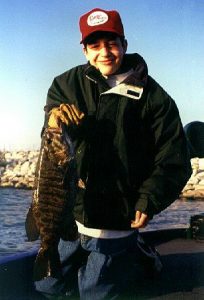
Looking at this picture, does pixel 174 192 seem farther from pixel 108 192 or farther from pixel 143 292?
pixel 143 292

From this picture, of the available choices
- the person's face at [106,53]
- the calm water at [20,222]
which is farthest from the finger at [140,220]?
the calm water at [20,222]

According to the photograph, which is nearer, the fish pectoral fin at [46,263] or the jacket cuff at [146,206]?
the fish pectoral fin at [46,263]

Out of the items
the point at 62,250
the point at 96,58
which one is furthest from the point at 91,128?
the point at 62,250

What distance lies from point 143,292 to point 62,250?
98cm

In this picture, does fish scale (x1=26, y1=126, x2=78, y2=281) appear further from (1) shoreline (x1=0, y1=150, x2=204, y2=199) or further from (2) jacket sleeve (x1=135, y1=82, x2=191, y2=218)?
(1) shoreline (x1=0, y1=150, x2=204, y2=199)

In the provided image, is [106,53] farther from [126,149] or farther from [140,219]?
[140,219]

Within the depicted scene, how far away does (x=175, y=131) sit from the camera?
13.3ft

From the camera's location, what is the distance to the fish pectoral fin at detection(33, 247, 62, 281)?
3686 millimetres

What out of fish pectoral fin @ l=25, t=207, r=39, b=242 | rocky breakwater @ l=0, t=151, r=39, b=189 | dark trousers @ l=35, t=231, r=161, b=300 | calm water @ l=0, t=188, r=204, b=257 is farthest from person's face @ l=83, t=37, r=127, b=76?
rocky breakwater @ l=0, t=151, r=39, b=189

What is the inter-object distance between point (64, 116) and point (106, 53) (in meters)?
0.71

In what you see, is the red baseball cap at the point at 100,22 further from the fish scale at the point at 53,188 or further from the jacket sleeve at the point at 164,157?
the fish scale at the point at 53,188

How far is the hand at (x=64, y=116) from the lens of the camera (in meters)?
3.56

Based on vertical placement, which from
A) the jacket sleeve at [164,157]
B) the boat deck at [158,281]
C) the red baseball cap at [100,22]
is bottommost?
the boat deck at [158,281]

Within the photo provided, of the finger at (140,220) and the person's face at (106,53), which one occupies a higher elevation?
the person's face at (106,53)
